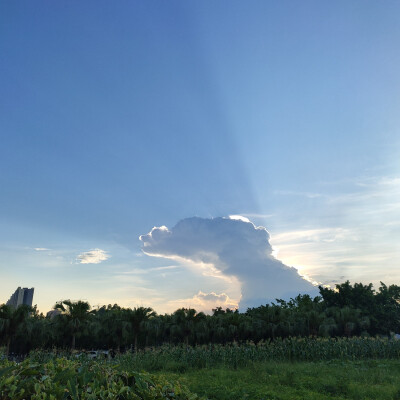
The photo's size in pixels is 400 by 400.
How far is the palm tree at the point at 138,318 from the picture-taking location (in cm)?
4469

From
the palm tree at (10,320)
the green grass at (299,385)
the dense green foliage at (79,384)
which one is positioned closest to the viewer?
the dense green foliage at (79,384)

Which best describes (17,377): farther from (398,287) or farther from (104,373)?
(398,287)

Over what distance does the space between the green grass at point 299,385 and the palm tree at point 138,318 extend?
26.0 m

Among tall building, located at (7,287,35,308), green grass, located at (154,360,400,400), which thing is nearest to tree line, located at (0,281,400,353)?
green grass, located at (154,360,400,400)

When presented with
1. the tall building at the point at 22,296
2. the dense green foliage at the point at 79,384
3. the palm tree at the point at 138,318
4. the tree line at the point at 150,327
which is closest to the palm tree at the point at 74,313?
the tree line at the point at 150,327

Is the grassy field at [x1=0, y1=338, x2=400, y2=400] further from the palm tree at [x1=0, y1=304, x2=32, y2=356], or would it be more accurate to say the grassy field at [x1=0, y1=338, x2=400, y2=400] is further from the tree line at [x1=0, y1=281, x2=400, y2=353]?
the palm tree at [x1=0, y1=304, x2=32, y2=356]

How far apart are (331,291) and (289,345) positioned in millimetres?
37471

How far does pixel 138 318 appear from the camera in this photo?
4488 cm

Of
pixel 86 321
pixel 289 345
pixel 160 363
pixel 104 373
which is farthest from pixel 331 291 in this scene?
pixel 104 373

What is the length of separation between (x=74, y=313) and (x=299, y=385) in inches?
1272

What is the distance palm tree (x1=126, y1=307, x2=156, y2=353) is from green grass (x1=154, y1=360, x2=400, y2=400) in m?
26.0

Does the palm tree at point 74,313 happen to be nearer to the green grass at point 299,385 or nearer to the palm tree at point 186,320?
the palm tree at point 186,320

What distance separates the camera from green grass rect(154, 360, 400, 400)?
45.5 ft

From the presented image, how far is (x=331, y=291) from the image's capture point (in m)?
63.1
